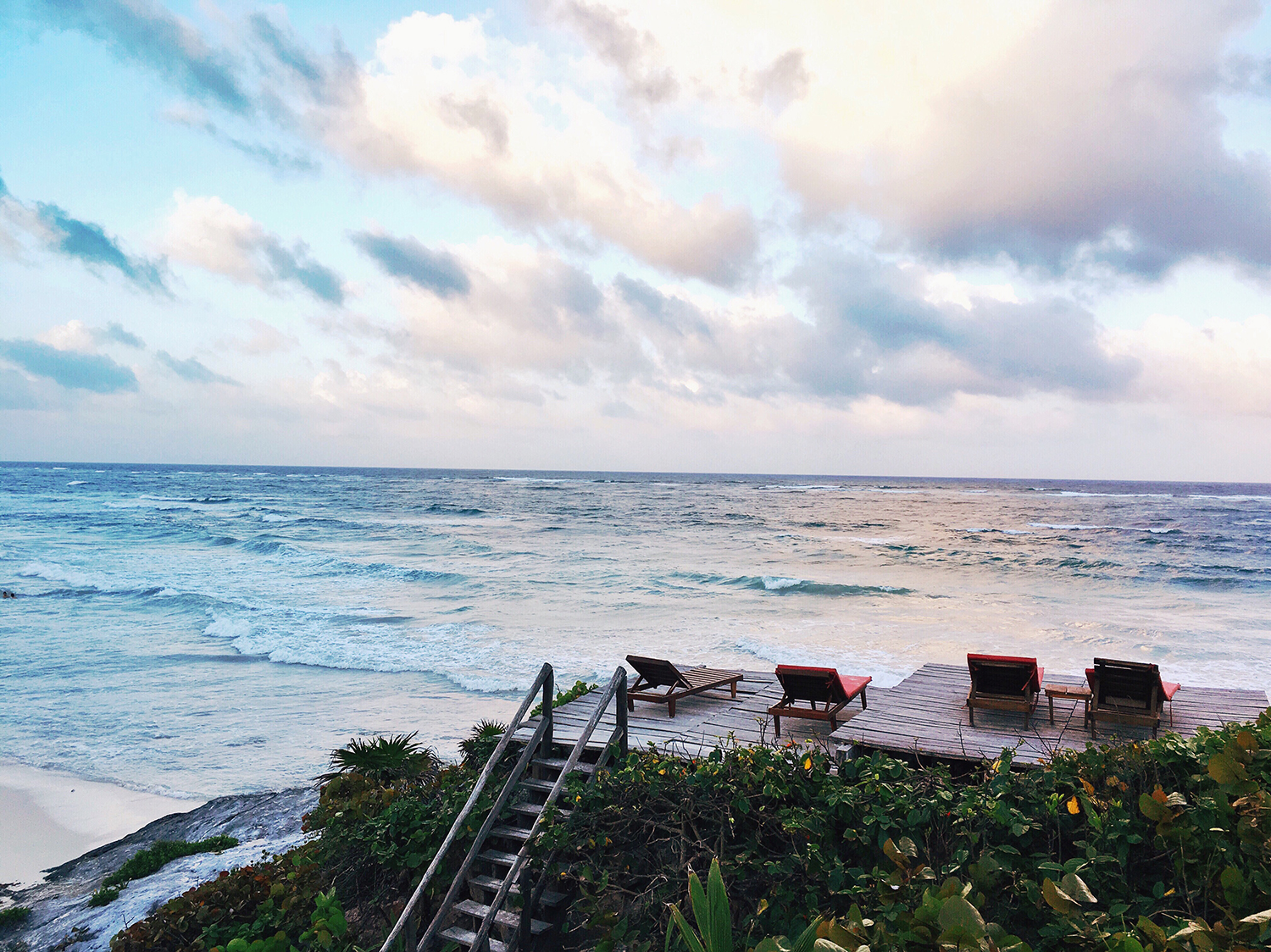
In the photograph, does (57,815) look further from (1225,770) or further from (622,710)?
(1225,770)

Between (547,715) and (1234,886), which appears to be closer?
(1234,886)

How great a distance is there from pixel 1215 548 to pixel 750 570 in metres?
28.4

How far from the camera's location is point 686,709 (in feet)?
27.5

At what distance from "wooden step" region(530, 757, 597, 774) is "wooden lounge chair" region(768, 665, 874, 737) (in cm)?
205

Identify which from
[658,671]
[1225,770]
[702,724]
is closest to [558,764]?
[702,724]

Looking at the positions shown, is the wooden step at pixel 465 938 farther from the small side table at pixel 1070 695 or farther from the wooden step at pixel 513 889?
the small side table at pixel 1070 695

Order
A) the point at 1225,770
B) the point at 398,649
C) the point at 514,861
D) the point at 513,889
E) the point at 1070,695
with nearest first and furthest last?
1. the point at 1225,770
2. the point at 513,889
3. the point at 514,861
4. the point at 1070,695
5. the point at 398,649

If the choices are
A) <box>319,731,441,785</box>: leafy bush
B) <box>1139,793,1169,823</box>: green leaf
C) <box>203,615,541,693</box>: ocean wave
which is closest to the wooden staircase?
<box>319,731,441,785</box>: leafy bush

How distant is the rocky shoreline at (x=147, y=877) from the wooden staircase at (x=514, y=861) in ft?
9.50

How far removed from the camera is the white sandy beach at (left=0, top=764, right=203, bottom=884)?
27.6ft

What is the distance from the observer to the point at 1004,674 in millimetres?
7383

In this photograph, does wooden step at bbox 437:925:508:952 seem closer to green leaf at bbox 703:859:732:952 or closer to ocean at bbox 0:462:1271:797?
green leaf at bbox 703:859:732:952

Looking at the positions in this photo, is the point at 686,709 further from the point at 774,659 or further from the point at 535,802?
the point at 774,659

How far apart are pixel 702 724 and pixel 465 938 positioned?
10.7 feet
